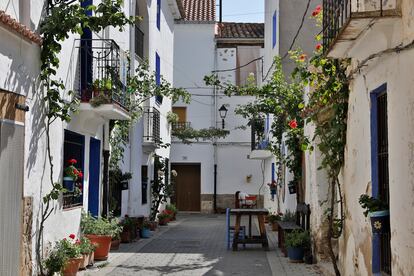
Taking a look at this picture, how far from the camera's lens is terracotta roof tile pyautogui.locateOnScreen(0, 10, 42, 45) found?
7789mm

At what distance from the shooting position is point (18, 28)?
328 inches

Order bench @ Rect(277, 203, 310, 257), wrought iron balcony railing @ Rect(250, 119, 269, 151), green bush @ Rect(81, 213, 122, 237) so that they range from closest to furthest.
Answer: green bush @ Rect(81, 213, 122, 237) < bench @ Rect(277, 203, 310, 257) < wrought iron balcony railing @ Rect(250, 119, 269, 151)

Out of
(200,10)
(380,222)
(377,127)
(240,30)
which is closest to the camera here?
(380,222)

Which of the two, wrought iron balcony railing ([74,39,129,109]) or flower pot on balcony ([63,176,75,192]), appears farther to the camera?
wrought iron balcony railing ([74,39,129,109])

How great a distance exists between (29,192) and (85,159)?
396cm

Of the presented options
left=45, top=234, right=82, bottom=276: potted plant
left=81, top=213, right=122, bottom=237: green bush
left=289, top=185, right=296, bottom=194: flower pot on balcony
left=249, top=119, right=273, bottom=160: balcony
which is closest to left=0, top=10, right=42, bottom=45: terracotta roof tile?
left=45, top=234, right=82, bottom=276: potted plant

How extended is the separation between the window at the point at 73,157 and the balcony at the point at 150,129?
7.19 meters

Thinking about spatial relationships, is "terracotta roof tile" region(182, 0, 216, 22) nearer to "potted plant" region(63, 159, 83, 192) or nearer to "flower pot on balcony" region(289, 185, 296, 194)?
"flower pot on balcony" region(289, 185, 296, 194)

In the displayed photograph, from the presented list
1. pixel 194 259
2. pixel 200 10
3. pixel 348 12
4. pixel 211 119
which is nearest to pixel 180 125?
pixel 211 119

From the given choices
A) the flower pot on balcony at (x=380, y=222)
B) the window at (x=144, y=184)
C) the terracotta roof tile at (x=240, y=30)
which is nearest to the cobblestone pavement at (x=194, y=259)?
the window at (x=144, y=184)

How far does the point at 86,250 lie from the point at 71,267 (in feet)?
4.13

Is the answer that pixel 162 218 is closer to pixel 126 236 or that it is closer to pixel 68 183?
pixel 126 236

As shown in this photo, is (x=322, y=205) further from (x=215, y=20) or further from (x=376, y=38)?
(x=215, y=20)

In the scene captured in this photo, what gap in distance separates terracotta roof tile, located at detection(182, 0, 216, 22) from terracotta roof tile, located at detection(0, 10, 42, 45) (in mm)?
23352
